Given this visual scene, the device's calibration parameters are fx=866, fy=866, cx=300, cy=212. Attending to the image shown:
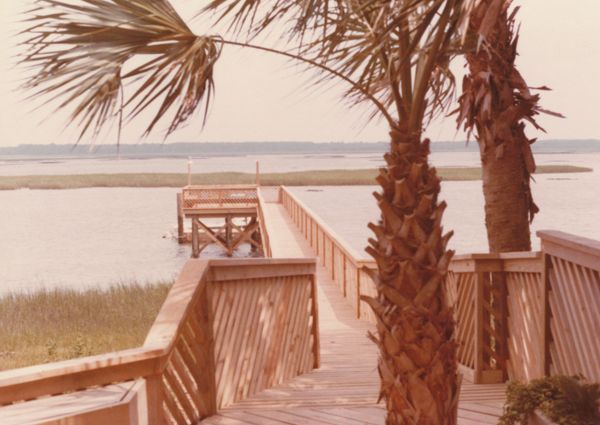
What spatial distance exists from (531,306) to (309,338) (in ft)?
9.30

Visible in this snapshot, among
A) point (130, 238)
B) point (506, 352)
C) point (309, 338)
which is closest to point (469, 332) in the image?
point (506, 352)

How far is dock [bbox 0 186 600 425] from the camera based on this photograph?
375 cm

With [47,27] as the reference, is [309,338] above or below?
below

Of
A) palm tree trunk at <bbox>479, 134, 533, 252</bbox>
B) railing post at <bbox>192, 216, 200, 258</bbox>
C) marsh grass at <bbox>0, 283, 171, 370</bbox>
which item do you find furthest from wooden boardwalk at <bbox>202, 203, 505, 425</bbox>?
railing post at <bbox>192, 216, 200, 258</bbox>

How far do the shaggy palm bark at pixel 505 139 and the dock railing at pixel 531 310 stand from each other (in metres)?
1.42

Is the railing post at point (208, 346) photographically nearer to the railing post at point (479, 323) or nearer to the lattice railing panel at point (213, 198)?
the railing post at point (479, 323)

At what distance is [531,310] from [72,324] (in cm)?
1509

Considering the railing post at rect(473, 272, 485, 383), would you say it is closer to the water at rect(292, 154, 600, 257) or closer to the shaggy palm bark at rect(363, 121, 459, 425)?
the shaggy palm bark at rect(363, 121, 459, 425)

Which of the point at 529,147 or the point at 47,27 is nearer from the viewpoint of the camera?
the point at 47,27

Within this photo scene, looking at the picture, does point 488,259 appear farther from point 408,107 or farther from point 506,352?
point 408,107

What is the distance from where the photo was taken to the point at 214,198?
3625 cm

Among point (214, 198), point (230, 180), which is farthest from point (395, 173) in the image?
point (230, 180)

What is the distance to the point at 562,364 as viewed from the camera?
546cm

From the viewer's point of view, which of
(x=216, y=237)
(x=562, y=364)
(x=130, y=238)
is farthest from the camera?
(x=130, y=238)
